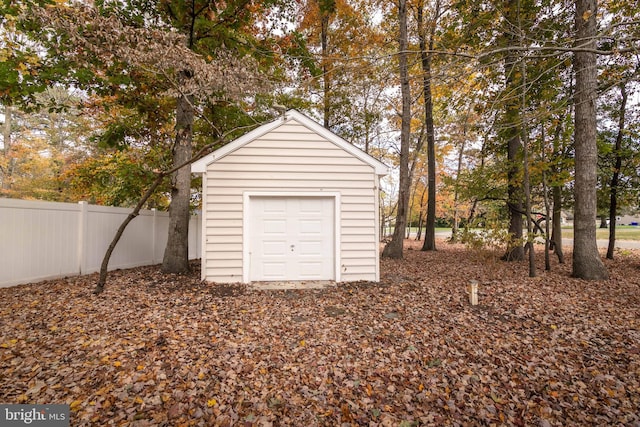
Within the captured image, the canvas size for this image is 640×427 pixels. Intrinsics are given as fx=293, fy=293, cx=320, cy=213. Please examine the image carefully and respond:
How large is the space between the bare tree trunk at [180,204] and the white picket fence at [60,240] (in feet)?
5.24

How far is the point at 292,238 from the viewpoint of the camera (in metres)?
6.68

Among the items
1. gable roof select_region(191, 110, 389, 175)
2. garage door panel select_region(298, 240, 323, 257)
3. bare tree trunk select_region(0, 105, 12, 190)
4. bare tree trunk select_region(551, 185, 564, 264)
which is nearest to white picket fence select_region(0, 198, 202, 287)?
gable roof select_region(191, 110, 389, 175)

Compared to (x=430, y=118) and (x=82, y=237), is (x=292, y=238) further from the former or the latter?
(x=430, y=118)

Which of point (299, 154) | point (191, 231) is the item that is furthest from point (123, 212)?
point (299, 154)

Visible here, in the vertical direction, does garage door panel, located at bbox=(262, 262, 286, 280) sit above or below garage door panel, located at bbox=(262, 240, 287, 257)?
below

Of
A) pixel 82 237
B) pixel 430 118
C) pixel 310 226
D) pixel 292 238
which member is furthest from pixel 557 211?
pixel 82 237

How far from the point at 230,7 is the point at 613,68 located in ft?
32.9

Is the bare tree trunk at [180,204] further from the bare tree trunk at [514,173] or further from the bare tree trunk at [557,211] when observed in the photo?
the bare tree trunk at [557,211]

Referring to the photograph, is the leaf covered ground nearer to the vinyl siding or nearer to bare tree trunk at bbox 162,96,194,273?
the vinyl siding

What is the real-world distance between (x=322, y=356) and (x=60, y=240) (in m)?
6.12

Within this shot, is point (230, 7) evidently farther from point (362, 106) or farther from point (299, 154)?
point (362, 106)

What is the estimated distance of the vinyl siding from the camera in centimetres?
637

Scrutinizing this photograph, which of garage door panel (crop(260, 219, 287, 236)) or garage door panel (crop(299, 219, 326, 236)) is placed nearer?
garage door panel (crop(260, 219, 287, 236))

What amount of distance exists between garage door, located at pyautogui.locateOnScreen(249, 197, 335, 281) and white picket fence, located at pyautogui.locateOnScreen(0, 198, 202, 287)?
371cm
